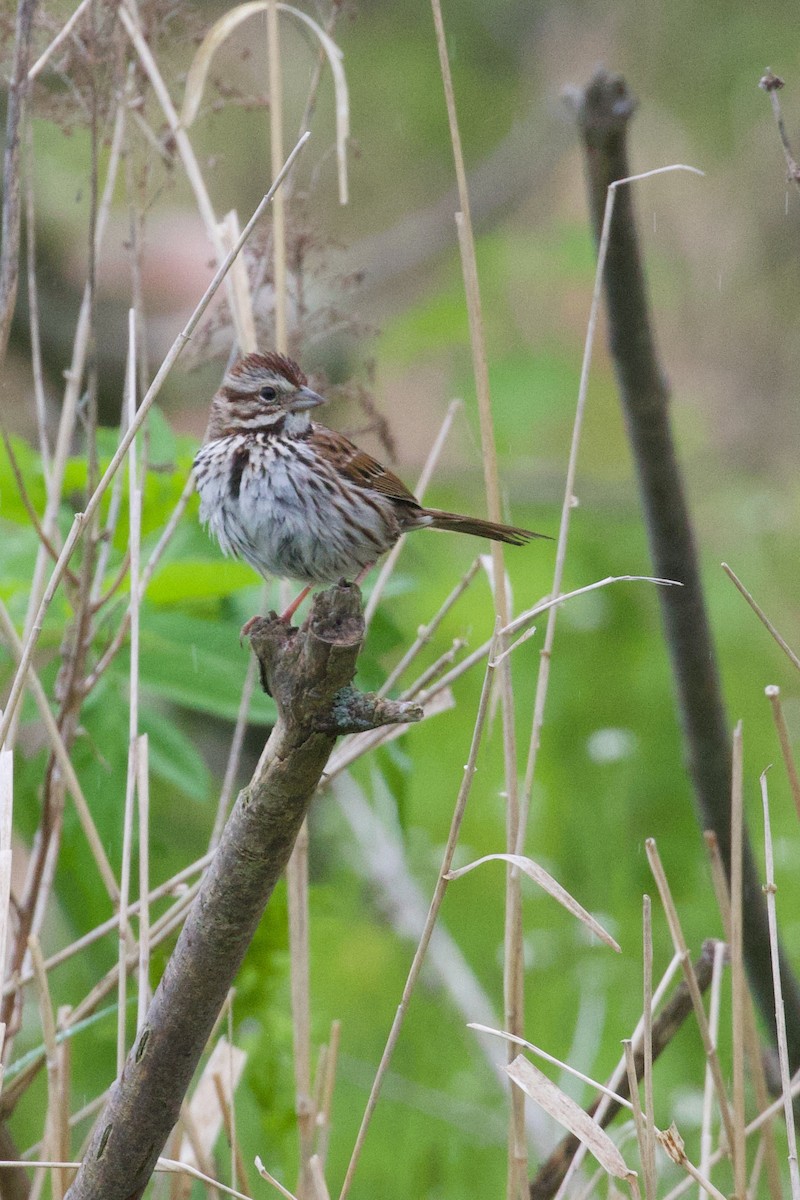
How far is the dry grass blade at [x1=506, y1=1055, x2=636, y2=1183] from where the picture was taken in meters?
1.78

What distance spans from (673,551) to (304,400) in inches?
32.4

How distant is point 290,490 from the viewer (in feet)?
8.94

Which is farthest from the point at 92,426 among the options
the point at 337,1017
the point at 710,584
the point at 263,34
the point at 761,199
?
the point at 761,199

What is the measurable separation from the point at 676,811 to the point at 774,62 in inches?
A: 164

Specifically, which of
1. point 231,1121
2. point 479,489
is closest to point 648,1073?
point 231,1121

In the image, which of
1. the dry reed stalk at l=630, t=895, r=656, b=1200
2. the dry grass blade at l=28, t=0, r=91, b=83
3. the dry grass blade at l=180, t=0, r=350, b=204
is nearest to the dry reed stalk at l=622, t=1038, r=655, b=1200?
the dry reed stalk at l=630, t=895, r=656, b=1200

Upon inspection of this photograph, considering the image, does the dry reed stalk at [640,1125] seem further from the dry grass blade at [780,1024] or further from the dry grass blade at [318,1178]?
the dry grass blade at [318,1178]

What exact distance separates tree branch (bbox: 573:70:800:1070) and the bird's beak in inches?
24.5

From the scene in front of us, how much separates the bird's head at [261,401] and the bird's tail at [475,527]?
36cm

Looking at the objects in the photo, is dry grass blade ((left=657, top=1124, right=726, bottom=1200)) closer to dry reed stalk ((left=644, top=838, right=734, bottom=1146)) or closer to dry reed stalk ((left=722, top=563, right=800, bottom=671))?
dry reed stalk ((left=644, top=838, right=734, bottom=1146))

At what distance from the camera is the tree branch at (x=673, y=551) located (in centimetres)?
257

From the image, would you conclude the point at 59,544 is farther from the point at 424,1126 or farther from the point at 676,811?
the point at 676,811

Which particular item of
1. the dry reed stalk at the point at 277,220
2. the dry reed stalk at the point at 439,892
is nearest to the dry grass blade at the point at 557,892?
the dry reed stalk at the point at 439,892

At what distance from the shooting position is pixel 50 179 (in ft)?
21.8
